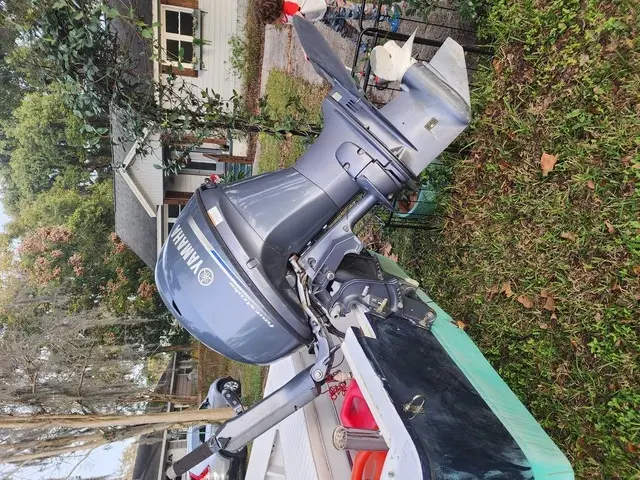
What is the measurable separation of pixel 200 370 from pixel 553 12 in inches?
522

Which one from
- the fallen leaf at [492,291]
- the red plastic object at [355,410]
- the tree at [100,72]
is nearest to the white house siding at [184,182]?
the tree at [100,72]

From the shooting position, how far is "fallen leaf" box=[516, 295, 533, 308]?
2729mm

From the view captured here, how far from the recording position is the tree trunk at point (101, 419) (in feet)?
18.3

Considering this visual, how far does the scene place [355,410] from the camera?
2.06 metres

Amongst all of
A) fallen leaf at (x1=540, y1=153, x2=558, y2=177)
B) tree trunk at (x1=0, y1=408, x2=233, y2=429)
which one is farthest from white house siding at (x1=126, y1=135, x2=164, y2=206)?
fallen leaf at (x1=540, y1=153, x2=558, y2=177)

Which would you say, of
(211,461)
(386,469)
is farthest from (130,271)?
(386,469)

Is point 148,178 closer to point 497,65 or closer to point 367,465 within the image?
point 497,65

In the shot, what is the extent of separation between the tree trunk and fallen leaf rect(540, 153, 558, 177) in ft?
13.4

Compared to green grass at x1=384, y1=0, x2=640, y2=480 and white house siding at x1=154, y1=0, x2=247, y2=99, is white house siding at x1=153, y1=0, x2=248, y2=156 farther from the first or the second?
green grass at x1=384, y1=0, x2=640, y2=480

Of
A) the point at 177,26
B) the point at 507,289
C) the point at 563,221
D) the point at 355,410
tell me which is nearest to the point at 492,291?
the point at 507,289

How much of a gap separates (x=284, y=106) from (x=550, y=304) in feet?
19.1

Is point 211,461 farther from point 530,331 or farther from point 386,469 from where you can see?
point 530,331

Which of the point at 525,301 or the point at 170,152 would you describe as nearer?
the point at 525,301

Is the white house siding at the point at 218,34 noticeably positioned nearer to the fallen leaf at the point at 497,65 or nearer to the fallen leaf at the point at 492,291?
the fallen leaf at the point at 497,65
